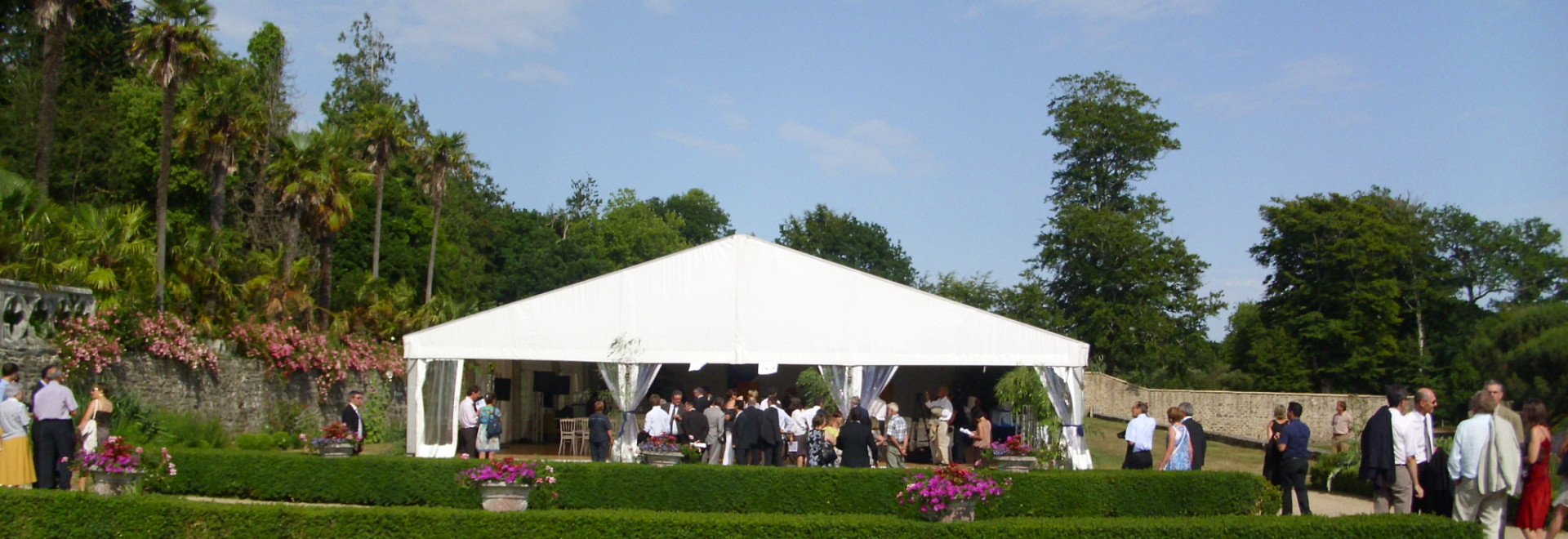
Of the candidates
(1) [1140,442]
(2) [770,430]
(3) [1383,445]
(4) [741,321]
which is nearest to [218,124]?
(4) [741,321]

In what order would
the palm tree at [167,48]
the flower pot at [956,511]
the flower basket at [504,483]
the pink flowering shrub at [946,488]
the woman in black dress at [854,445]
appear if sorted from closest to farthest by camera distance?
the pink flowering shrub at [946,488] → the flower pot at [956,511] → the flower basket at [504,483] → the woman in black dress at [854,445] → the palm tree at [167,48]

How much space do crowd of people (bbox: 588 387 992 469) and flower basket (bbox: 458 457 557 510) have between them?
Answer: 11.9 feet

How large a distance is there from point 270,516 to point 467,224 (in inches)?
1503

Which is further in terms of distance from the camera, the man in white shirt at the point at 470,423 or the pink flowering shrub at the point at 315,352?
the pink flowering shrub at the point at 315,352

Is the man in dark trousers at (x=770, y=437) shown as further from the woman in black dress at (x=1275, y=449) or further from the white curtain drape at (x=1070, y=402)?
the woman in black dress at (x=1275, y=449)

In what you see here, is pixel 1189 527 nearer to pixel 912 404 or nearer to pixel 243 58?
pixel 912 404

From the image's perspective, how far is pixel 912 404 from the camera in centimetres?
2275

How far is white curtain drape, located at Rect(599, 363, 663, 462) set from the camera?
16.4 m

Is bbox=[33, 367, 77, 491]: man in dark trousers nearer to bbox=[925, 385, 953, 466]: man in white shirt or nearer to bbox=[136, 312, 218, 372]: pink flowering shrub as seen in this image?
bbox=[136, 312, 218, 372]: pink flowering shrub

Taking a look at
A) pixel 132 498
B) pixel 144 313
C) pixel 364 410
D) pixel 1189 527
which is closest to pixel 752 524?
pixel 1189 527

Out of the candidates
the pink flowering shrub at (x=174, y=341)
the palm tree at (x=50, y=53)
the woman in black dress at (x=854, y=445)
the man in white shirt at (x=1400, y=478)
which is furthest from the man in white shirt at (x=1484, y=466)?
the palm tree at (x=50, y=53)

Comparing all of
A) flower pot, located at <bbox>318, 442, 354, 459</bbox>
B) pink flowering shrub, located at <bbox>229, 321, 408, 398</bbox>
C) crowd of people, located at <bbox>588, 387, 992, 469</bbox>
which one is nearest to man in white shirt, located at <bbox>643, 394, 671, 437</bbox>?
crowd of people, located at <bbox>588, 387, 992, 469</bbox>

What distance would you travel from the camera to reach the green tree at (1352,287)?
36.7m

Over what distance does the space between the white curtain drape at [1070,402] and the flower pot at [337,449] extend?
8775 millimetres
